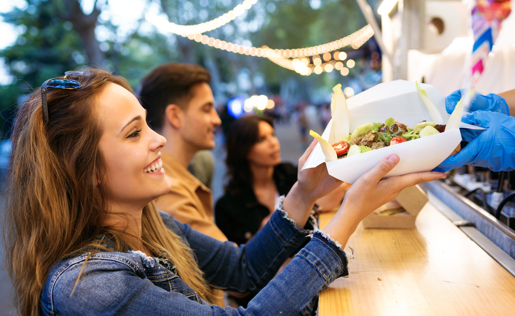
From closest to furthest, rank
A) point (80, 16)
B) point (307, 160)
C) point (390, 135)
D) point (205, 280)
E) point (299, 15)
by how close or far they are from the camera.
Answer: point (390, 135) → point (307, 160) → point (205, 280) → point (80, 16) → point (299, 15)

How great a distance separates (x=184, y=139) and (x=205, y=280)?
1354 mm

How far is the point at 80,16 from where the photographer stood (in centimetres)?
968

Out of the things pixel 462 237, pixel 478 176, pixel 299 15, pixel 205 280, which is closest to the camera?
pixel 462 237

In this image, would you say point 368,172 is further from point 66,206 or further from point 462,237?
point 66,206

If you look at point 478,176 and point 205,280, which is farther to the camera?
point 478,176

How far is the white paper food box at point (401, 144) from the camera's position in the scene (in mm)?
1256

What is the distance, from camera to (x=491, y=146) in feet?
4.25

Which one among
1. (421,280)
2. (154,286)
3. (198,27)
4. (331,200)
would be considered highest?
(198,27)

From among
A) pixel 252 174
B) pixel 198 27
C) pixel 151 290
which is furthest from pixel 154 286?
pixel 198 27

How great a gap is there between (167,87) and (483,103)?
86.5 inches

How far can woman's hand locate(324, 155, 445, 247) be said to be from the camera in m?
1.28

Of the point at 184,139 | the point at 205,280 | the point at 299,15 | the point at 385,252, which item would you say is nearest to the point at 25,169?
the point at 205,280

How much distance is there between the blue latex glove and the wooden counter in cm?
39

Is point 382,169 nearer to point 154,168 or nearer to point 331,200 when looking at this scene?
point 154,168
